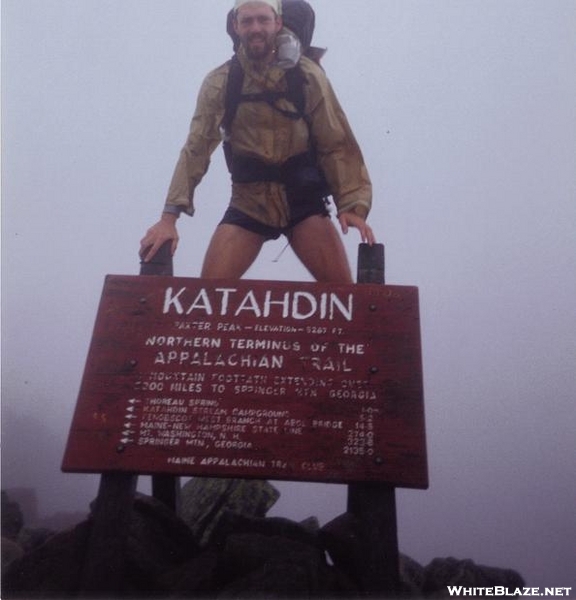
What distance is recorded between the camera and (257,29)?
536cm

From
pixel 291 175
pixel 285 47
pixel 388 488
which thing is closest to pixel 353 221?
pixel 291 175

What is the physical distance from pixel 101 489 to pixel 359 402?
1.64 metres

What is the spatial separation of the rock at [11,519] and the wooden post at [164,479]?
2.33 metres

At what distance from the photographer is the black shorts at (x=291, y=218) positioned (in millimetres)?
5414

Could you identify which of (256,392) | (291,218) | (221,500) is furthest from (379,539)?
(291,218)

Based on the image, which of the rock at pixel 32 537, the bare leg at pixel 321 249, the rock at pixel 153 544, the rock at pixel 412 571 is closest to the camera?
the rock at pixel 153 544

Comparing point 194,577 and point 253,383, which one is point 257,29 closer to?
point 253,383

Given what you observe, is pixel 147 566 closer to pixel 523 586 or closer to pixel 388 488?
pixel 388 488

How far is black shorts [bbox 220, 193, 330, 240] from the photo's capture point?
5.41m

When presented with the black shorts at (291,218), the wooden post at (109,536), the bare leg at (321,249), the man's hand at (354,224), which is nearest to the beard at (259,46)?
the black shorts at (291,218)

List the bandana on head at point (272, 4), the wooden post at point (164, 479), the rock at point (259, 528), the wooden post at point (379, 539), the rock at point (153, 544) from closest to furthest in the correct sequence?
1. the wooden post at point (379, 539)
2. the rock at point (153, 544)
3. the rock at point (259, 528)
4. the wooden post at point (164, 479)
5. the bandana on head at point (272, 4)

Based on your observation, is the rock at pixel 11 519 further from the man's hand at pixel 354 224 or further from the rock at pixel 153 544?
the man's hand at pixel 354 224

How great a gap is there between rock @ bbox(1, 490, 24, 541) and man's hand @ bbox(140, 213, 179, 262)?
11.5 ft

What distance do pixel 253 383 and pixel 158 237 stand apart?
1668mm
